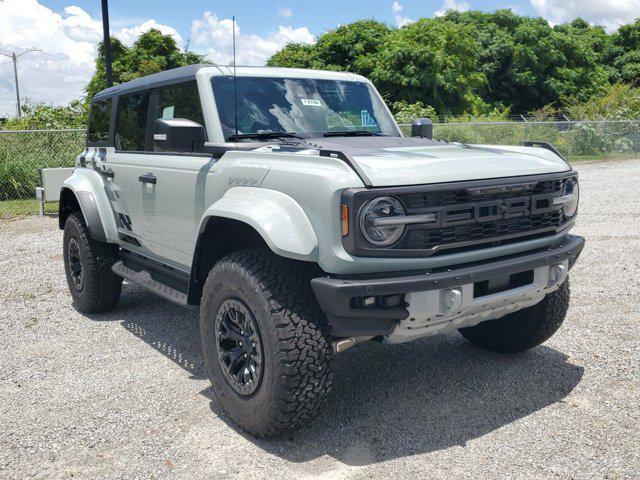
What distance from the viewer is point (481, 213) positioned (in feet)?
11.0

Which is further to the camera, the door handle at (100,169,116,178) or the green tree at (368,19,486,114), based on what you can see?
the green tree at (368,19,486,114)

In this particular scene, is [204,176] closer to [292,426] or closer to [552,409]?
[292,426]

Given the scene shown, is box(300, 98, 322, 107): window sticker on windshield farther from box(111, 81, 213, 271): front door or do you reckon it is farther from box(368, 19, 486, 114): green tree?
box(368, 19, 486, 114): green tree

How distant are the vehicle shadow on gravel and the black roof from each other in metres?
1.98

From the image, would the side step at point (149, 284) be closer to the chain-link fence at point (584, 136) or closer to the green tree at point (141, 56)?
the chain-link fence at point (584, 136)

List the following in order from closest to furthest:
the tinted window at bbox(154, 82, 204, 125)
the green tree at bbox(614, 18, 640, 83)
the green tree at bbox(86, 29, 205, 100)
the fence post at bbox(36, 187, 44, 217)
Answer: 1. the tinted window at bbox(154, 82, 204, 125)
2. the fence post at bbox(36, 187, 44, 217)
3. the green tree at bbox(86, 29, 205, 100)
4. the green tree at bbox(614, 18, 640, 83)

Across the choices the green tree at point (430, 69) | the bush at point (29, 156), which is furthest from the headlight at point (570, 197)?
the green tree at point (430, 69)

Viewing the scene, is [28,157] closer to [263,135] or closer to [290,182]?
[263,135]

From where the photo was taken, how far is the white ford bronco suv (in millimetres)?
3113

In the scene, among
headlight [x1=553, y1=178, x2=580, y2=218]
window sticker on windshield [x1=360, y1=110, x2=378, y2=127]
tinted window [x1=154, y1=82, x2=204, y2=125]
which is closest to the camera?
headlight [x1=553, y1=178, x2=580, y2=218]

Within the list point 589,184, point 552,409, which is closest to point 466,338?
point 552,409

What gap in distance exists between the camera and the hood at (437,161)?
3.17 m

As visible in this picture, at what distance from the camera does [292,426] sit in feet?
11.0

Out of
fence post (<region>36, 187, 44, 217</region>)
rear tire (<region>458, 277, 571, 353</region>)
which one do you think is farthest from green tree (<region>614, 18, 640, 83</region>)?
rear tire (<region>458, 277, 571, 353</region>)
